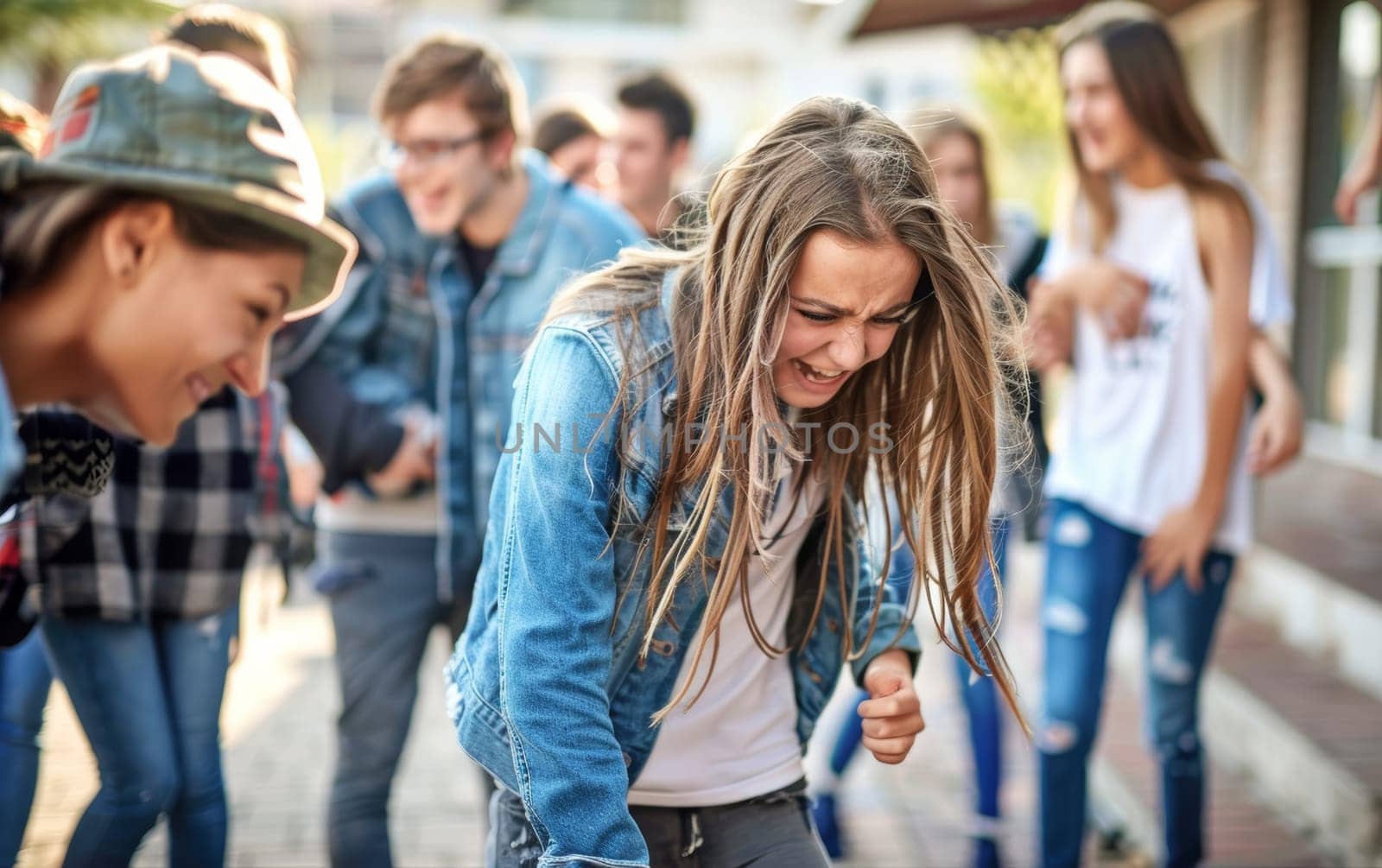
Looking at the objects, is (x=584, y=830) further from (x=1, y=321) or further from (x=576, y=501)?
(x=1, y=321)

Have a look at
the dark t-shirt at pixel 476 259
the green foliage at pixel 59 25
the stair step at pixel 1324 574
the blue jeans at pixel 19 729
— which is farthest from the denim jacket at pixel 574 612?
the green foliage at pixel 59 25

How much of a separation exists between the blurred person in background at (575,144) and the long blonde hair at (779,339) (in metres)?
3.13

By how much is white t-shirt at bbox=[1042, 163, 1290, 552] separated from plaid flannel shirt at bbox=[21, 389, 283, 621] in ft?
6.57

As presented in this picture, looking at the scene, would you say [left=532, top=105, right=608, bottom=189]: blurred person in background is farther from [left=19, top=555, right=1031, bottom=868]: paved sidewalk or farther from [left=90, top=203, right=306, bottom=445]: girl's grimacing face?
[left=90, top=203, right=306, bottom=445]: girl's grimacing face

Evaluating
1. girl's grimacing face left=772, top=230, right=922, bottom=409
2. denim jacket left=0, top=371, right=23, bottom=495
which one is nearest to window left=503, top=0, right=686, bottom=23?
girl's grimacing face left=772, top=230, right=922, bottom=409

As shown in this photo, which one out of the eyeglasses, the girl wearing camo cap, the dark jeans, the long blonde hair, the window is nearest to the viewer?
the girl wearing camo cap

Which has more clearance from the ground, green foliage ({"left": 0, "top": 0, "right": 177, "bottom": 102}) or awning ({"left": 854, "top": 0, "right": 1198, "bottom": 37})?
green foliage ({"left": 0, "top": 0, "right": 177, "bottom": 102})

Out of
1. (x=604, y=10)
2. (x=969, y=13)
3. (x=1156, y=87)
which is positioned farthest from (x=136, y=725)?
(x=604, y=10)

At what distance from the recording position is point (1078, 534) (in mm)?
3080

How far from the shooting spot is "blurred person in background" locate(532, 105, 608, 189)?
4.89 meters

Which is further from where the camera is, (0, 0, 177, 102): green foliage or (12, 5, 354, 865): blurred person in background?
(0, 0, 177, 102): green foliage

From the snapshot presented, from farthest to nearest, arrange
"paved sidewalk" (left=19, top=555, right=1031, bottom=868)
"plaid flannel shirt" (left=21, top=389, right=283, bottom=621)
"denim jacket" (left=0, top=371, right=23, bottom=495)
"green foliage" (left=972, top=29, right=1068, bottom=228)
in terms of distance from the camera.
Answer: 1. "green foliage" (left=972, top=29, right=1068, bottom=228)
2. "paved sidewalk" (left=19, top=555, right=1031, bottom=868)
3. "plaid flannel shirt" (left=21, top=389, right=283, bottom=621)
4. "denim jacket" (left=0, top=371, right=23, bottom=495)

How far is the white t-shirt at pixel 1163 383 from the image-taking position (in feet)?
9.81

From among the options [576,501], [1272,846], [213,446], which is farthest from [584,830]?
[1272,846]
